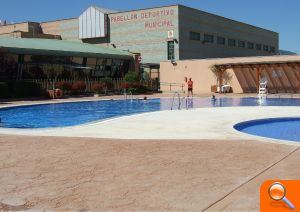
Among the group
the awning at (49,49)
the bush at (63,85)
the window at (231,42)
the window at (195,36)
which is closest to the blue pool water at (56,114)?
the bush at (63,85)

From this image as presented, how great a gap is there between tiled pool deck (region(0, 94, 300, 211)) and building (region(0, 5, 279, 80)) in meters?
35.3

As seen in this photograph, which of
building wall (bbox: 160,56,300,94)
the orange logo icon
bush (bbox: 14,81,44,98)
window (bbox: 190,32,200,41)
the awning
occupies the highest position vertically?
window (bbox: 190,32,200,41)

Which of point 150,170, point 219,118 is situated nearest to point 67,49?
point 219,118

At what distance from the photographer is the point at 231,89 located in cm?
3650

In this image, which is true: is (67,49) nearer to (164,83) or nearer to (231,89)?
(164,83)

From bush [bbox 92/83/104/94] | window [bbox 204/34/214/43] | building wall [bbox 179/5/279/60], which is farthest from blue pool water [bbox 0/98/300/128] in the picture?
window [bbox 204/34/214/43]

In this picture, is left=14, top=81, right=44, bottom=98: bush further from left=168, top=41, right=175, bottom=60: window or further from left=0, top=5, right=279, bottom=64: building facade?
left=168, top=41, right=175, bottom=60: window

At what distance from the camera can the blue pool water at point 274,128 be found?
506 inches

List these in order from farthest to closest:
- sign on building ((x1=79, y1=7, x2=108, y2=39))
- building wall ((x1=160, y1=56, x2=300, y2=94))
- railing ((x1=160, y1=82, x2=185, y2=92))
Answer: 1. sign on building ((x1=79, y1=7, x2=108, y2=39))
2. railing ((x1=160, y1=82, x2=185, y2=92))
3. building wall ((x1=160, y1=56, x2=300, y2=94))

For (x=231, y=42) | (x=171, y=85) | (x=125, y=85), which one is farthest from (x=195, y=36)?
(x=125, y=85)

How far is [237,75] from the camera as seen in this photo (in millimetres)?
36344

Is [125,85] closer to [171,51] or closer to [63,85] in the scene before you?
[63,85]

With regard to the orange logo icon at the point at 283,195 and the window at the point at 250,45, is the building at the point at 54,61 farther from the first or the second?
the orange logo icon at the point at 283,195

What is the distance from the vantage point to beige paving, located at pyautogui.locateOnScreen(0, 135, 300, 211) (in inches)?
206
